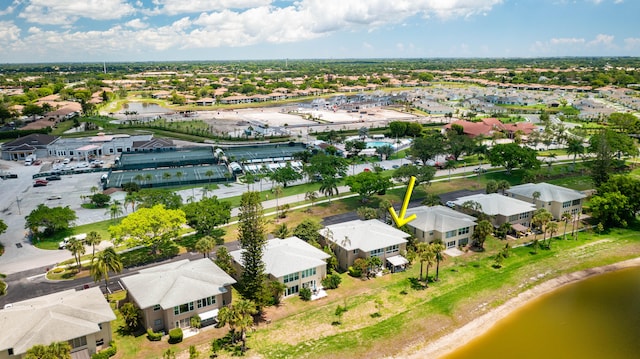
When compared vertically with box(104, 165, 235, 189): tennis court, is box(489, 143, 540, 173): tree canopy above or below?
above

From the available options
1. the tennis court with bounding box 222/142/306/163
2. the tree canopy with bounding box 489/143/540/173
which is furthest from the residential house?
the tree canopy with bounding box 489/143/540/173

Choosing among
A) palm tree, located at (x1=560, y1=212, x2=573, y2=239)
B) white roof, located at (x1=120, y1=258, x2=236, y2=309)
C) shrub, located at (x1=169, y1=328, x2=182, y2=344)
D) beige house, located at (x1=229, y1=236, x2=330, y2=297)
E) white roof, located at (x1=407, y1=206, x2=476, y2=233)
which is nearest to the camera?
shrub, located at (x1=169, y1=328, x2=182, y2=344)

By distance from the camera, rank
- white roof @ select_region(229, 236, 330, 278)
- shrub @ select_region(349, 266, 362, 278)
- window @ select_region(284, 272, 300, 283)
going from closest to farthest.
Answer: window @ select_region(284, 272, 300, 283) < white roof @ select_region(229, 236, 330, 278) < shrub @ select_region(349, 266, 362, 278)

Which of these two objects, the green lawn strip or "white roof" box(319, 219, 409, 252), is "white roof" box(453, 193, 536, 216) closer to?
the green lawn strip

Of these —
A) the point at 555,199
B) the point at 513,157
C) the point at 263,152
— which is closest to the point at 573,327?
the point at 555,199

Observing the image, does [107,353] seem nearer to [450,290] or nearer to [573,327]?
[450,290]

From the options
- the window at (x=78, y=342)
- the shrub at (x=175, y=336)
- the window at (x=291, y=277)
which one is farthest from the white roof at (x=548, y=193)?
the window at (x=78, y=342)

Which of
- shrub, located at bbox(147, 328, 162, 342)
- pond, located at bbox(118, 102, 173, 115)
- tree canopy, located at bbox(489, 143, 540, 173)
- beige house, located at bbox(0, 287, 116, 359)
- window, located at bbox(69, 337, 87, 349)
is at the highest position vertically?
pond, located at bbox(118, 102, 173, 115)
